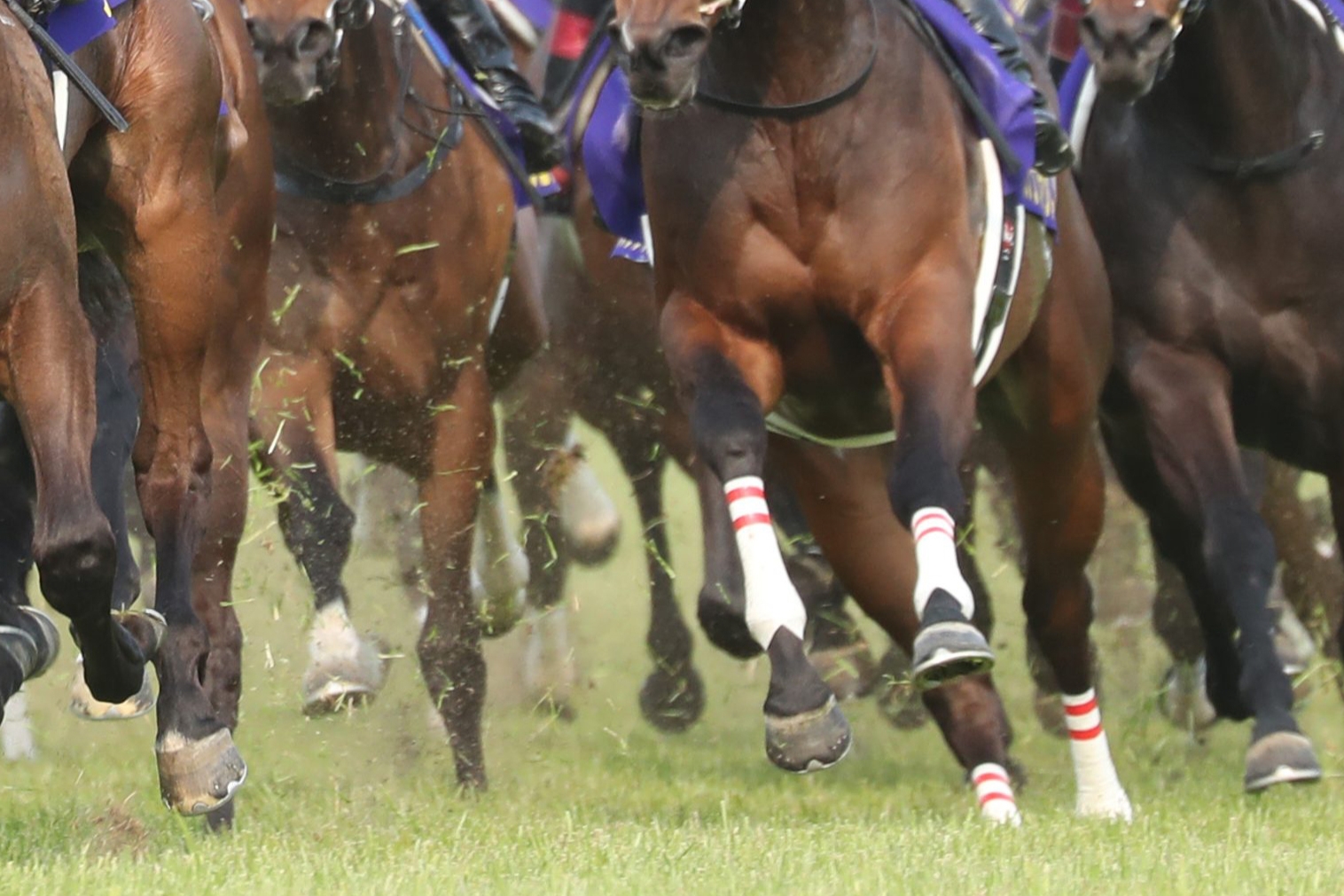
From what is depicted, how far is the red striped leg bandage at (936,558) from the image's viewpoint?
5461 millimetres

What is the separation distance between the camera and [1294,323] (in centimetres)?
660

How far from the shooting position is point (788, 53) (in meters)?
5.83

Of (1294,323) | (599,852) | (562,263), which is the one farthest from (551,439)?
(599,852)

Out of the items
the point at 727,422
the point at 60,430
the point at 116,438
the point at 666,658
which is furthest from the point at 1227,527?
the point at 60,430

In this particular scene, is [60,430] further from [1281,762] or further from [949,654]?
[1281,762]

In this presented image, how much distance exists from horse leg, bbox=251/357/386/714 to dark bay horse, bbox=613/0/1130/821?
1.47 m

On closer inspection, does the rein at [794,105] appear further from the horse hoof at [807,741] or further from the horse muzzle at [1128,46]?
the horse hoof at [807,741]

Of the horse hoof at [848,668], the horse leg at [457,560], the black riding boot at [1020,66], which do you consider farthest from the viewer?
the horse hoof at [848,668]

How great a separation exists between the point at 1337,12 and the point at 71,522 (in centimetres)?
369

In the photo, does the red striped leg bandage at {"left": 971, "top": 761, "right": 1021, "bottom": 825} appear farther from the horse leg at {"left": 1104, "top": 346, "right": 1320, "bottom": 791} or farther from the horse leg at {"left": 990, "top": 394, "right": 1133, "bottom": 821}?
the horse leg at {"left": 1104, "top": 346, "right": 1320, "bottom": 791}

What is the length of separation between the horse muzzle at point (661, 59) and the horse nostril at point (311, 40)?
1.55 m

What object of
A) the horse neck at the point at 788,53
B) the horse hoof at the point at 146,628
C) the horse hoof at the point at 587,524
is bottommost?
the horse hoof at the point at 587,524

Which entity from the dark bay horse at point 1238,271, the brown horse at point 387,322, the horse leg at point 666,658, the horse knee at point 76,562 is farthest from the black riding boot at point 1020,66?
the horse knee at point 76,562

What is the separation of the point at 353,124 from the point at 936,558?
2.62 metres
